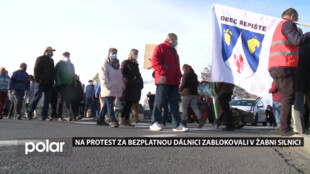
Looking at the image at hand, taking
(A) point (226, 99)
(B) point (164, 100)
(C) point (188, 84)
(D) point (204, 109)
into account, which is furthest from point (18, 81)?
(D) point (204, 109)

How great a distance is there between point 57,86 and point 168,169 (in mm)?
7874

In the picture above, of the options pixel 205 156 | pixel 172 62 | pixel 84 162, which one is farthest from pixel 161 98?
pixel 84 162

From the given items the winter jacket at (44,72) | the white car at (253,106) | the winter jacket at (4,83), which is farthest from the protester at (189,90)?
the white car at (253,106)

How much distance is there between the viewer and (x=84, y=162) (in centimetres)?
305

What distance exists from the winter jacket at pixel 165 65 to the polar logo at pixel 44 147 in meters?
3.11

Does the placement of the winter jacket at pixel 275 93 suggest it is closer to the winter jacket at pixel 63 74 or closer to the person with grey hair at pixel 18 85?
the winter jacket at pixel 63 74

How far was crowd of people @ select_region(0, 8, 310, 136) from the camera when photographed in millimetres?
5078

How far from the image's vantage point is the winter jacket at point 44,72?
962cm

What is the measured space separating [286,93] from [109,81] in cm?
420

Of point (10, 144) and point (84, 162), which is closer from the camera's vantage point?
point (84, 162)

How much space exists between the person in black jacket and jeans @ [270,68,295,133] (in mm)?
6742

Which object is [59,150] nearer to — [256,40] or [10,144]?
[10,144]

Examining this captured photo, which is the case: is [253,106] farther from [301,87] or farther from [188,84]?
[301,87]

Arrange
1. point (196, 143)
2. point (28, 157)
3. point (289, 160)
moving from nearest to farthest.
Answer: point (28, 157) < point (289, 160) < point (196, 143)
